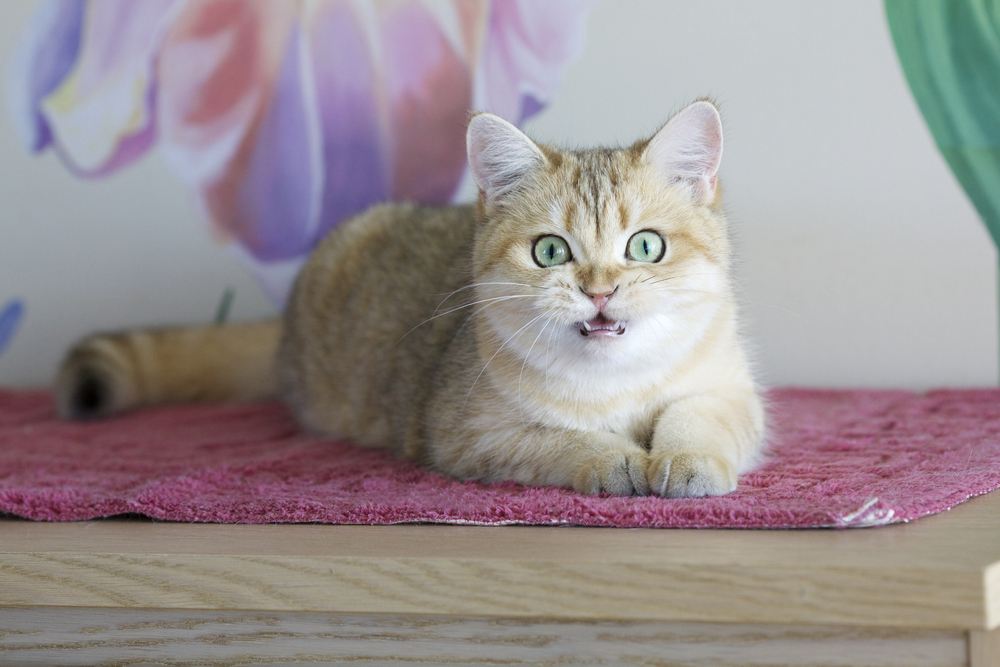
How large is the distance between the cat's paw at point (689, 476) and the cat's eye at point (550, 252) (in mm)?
308

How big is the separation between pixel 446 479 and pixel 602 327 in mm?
351

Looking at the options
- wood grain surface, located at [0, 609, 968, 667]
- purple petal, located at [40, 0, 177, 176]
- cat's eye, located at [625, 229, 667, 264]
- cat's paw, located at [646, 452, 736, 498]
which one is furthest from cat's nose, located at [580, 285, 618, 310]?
purple petal, located at [40, 0, 177, 176]

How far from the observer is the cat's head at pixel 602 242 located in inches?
Answer: 53.4

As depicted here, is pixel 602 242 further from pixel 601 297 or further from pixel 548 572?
pixel 548 572

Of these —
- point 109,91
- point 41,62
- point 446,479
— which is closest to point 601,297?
point 446,479

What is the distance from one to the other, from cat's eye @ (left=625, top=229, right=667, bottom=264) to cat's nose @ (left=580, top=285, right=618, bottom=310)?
0.34 feet

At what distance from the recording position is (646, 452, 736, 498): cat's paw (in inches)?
50.1

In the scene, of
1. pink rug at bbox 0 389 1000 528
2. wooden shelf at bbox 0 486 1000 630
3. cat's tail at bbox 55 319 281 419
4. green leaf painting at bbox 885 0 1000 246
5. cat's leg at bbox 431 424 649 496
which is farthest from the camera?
cat's tail at bbox 55 319 281 419

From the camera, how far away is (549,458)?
141 centimetres

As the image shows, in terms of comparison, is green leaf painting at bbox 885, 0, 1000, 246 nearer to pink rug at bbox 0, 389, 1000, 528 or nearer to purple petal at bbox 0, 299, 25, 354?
pink rug at bbox 0, 389, 1000, 528

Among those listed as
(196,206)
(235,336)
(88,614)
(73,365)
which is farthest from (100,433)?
(88,614)

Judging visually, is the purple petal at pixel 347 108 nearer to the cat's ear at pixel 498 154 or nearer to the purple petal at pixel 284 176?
the purple petal at pixel 284 176

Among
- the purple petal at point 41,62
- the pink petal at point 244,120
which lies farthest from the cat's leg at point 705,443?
the purple petal at point 41,62

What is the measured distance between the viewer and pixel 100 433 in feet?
6.63
